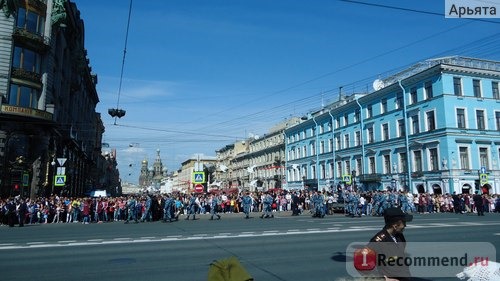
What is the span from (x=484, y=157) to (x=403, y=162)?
7602mm

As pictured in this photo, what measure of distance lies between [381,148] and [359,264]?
1743 inches

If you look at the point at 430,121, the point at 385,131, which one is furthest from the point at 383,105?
the point at 430,121

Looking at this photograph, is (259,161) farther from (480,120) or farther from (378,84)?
(480,120)

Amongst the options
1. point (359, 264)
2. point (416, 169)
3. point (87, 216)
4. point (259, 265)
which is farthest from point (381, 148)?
point (359, 264)

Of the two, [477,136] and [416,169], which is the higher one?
[477,136]

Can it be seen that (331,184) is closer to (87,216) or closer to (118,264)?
(87,216)

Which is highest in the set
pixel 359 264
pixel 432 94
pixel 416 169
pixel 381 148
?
pixel 432 94

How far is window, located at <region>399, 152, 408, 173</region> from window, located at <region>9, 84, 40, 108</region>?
36.2 m

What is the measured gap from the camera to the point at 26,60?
107 feet

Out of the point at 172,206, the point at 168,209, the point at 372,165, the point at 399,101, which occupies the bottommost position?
the point at 168,209

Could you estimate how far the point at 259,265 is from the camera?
9.29 m

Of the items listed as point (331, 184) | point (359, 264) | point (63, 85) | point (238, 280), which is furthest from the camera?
point (331, 184)

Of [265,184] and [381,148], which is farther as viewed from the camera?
[265,184]

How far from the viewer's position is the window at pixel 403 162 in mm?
42406
